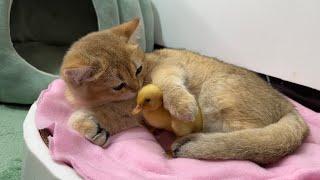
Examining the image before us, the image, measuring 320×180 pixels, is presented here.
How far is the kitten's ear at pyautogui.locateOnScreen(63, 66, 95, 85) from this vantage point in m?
1.23

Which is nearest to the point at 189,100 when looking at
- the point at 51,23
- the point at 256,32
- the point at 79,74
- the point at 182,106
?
the point at 182,106

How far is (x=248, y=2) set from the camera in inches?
74.5

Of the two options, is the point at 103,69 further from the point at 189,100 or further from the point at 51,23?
the point at 51,23

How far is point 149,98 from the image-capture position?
128cm

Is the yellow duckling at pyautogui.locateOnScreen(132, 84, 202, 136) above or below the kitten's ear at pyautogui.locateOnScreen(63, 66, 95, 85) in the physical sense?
below

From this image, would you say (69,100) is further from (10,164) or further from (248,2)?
(248,2)

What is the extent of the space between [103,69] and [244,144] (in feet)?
1.33

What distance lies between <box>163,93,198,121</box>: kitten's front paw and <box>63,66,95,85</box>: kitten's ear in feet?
0.68

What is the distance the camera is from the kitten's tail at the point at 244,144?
3.93ft

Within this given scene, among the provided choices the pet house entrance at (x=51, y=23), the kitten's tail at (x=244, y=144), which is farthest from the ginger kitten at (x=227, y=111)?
the pet house entrance at (x=51, y=23)

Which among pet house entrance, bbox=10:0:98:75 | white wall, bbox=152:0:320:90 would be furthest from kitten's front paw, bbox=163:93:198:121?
pet house entrance, bbox=10:0:98:75

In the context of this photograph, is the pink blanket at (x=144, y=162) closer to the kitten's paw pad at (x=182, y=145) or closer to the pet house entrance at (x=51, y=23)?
the kitten's paw pad at (x=182, y=145)

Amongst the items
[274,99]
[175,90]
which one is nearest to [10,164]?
[175,90]

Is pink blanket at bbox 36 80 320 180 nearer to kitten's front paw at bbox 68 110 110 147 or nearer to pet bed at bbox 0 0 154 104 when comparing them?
kitten's front paw at bbox 68 110 110 147
